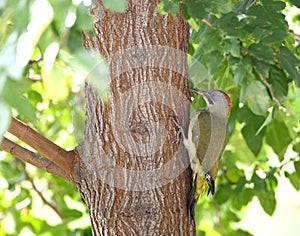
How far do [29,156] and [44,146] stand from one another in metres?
0.12

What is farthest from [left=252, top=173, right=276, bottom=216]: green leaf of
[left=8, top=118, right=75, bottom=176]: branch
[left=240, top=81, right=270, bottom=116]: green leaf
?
[left=8, top=118, right=75, bottom=176]: branch

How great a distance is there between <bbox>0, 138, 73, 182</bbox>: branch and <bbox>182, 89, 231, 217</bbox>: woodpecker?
58 centimetres

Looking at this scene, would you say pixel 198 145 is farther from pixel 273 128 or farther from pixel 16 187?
pixel 16 187

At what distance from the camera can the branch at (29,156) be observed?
2.57m

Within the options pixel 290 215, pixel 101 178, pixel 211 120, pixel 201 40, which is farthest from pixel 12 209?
pixel 290 215

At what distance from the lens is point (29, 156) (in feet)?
8.49

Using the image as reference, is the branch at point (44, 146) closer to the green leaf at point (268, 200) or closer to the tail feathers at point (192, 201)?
the tail feathers at point (192, 201)

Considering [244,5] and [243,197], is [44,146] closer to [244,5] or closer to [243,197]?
[244,5]

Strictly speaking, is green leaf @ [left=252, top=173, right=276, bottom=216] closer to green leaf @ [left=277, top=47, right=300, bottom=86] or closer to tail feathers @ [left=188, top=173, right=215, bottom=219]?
tail feathers @ [left=188, top=173, right=215, bottom=219]

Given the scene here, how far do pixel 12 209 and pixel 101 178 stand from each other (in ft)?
5.85

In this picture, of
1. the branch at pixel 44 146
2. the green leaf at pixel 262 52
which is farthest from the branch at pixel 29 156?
the green leaf at pixel 262 52

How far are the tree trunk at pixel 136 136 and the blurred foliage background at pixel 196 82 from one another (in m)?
0.15

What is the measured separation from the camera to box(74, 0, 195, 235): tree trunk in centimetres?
246

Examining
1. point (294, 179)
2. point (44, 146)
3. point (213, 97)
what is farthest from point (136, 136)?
point (294, 179)
